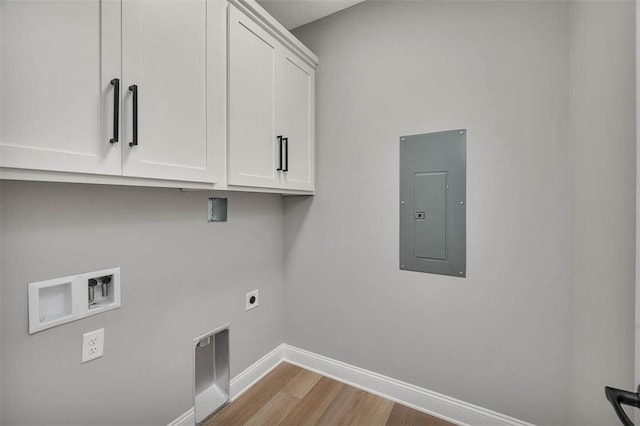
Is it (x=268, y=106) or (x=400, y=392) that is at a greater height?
(x=268, y=106)

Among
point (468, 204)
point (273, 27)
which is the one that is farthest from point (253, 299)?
point (273, 27)

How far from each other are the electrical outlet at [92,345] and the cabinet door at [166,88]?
2.28 feet

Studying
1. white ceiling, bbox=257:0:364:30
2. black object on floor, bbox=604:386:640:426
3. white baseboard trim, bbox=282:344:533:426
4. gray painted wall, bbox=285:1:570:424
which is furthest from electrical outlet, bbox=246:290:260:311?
white ceiling, bbox=257:0:364:30

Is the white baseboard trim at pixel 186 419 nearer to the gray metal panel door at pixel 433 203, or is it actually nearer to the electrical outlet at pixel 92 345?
the electrical outlet at pixel 92 345

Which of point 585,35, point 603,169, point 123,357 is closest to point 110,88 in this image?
point 123,357

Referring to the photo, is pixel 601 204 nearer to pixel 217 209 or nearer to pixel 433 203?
pixel 433 203

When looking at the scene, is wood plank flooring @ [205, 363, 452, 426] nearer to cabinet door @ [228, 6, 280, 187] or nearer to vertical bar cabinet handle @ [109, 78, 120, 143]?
cabinet door @ [228, 6, 280, 187]

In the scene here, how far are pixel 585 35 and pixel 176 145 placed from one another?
65.7 inches

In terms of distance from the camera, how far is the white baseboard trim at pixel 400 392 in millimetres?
1564

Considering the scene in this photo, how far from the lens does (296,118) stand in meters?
1.86

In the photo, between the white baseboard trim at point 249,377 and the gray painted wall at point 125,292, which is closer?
the gray painted wall at point 125,292

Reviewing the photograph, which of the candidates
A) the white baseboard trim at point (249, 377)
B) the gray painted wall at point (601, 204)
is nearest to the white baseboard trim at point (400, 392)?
the white baseboard trim at point (249, 377)

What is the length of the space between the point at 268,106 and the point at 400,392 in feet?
6.28

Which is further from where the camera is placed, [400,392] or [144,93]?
[400,392]
